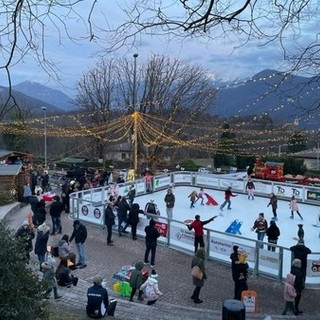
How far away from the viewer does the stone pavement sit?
989cm

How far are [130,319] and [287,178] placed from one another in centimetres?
2693

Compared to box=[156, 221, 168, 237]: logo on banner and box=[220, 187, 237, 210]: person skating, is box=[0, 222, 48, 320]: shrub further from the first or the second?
box=[220, 187, 237, 210]: person skating

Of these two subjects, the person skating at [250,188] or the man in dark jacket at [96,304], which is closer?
the man in dark jacket at [96,304]

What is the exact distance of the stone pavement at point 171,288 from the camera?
989 cm

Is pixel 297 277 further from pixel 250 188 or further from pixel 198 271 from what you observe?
pixel 250 188

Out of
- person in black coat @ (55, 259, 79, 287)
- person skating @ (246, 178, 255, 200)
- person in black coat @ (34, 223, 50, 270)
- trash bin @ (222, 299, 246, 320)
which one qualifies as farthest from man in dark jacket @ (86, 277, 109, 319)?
person skating @ (246, 178, 255, 200)

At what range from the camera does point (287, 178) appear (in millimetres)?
34312

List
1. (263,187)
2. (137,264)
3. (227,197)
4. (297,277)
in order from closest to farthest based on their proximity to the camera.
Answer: (137,264), (297,277), (227,197), (263,187)

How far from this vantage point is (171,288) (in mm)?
12117

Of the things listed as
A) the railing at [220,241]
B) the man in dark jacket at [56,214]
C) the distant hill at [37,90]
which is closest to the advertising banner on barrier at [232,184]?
the railing at [220,241]

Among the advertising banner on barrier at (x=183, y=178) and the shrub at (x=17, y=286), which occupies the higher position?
the shrub at (x=17, y=286)

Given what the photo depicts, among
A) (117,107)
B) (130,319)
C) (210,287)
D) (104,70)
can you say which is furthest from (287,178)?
(130,319)

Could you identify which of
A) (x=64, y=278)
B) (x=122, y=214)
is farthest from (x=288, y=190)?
(x=64, y=278)

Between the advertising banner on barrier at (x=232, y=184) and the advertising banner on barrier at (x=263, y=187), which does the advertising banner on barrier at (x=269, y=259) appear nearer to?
the advertising banner on barrier at (x=263, y=187)
